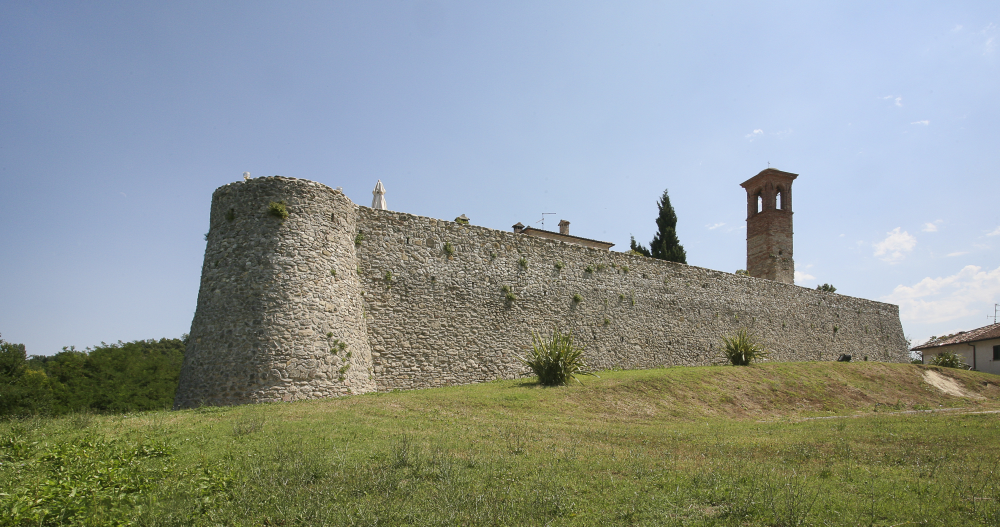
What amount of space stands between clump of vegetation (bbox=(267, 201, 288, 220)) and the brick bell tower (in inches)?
1220

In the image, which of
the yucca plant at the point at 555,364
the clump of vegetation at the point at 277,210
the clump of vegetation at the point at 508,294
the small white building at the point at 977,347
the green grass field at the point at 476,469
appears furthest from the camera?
the small white building at the point at 977,347

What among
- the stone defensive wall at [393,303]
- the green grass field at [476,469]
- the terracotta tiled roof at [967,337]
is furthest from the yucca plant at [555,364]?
the terracotta tiled roof at [967,337]

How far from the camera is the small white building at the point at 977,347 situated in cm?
3909

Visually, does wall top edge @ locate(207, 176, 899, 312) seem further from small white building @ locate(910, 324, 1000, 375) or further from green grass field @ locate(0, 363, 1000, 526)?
small white building @ locate(910, 324, 1000, 375)

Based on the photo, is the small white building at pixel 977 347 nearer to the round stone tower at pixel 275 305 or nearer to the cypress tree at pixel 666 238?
the cypress tree at pixel 666 238

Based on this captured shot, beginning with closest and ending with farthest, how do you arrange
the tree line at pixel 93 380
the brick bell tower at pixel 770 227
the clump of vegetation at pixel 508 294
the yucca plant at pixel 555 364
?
the yucca plant at pixel 555 364 < the tree line at pixel 93 380 < the clump of vegetation at pixel 508 294 < the brick bell tower at pixel 770 227

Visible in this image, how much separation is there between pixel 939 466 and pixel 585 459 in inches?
196

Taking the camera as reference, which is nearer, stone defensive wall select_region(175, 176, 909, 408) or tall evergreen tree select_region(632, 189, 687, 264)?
stone defensive wall select_region(175, 176, 909, 408)

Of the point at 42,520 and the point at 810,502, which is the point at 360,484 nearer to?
the point at 42,520

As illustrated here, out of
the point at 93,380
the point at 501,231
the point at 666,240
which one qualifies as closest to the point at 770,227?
the point at 666,240

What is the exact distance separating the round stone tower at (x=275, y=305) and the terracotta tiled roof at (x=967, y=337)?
4591 cm

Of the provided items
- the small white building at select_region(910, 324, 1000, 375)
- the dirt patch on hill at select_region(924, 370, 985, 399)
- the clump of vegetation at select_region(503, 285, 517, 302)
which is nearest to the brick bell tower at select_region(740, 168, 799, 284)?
the dirt patch on hill at select_region(924, 370, 985, 399)

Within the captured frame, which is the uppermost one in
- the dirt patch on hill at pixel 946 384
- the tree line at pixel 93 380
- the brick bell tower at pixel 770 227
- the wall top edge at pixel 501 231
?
the brick bell tower at pixel 770 227

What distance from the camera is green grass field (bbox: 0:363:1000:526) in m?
5.72
